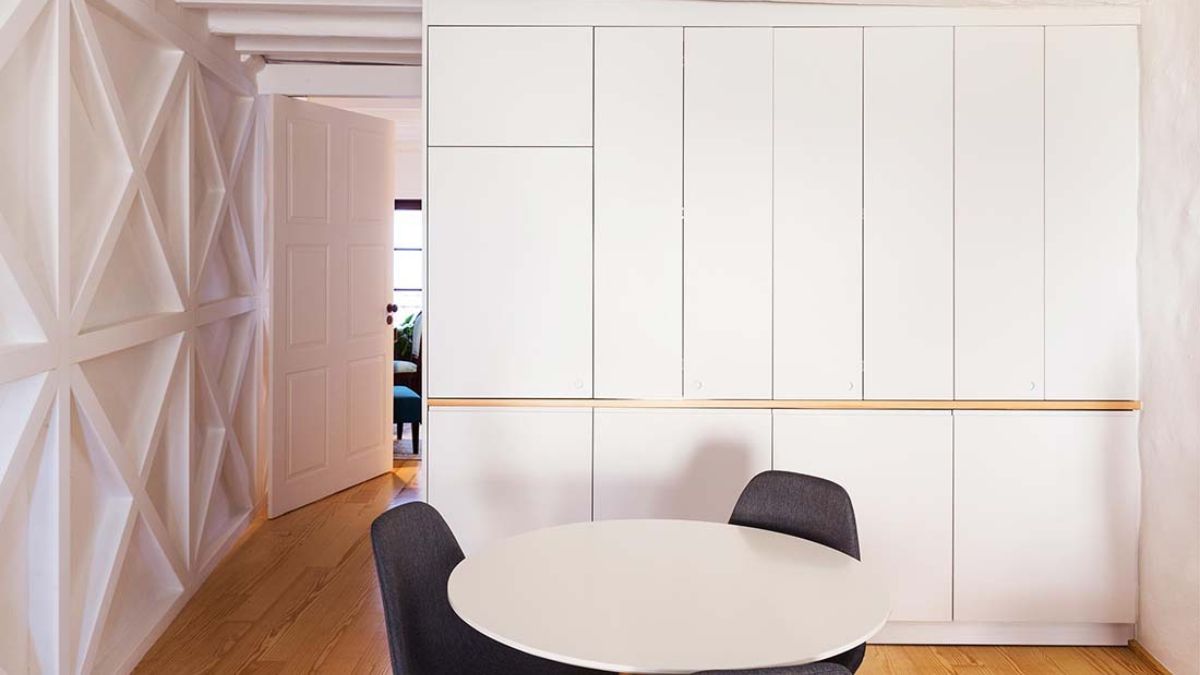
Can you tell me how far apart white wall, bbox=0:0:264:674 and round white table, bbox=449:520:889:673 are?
4.72 ft

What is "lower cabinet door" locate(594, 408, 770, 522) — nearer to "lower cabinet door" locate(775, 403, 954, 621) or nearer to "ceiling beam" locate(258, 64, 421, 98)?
"lower cabinet door" locate(775, 403, 954, 621)

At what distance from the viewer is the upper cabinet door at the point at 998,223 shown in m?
3.79

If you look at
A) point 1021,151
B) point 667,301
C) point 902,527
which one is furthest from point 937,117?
point 902,527

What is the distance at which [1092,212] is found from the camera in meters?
3.79

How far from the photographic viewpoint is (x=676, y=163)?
3.81 m

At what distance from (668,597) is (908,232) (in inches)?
81.5

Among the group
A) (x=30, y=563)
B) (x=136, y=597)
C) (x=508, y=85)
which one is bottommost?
(x=136, y=597)

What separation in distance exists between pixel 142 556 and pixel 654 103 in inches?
100

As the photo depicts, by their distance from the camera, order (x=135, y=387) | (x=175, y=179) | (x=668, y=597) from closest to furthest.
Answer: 1. (x=668, y=597)
2. (x=135, y=387)
3. (x=175, y=179)

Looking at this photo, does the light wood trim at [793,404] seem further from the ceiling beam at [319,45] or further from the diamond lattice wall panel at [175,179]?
the ceiling beam at [319,45]

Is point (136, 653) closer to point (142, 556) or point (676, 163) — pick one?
point (142, 556)

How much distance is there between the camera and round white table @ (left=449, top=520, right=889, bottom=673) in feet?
6.45

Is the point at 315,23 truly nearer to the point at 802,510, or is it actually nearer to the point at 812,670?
the point at 802,510

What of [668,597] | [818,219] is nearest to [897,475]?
[818,219]
